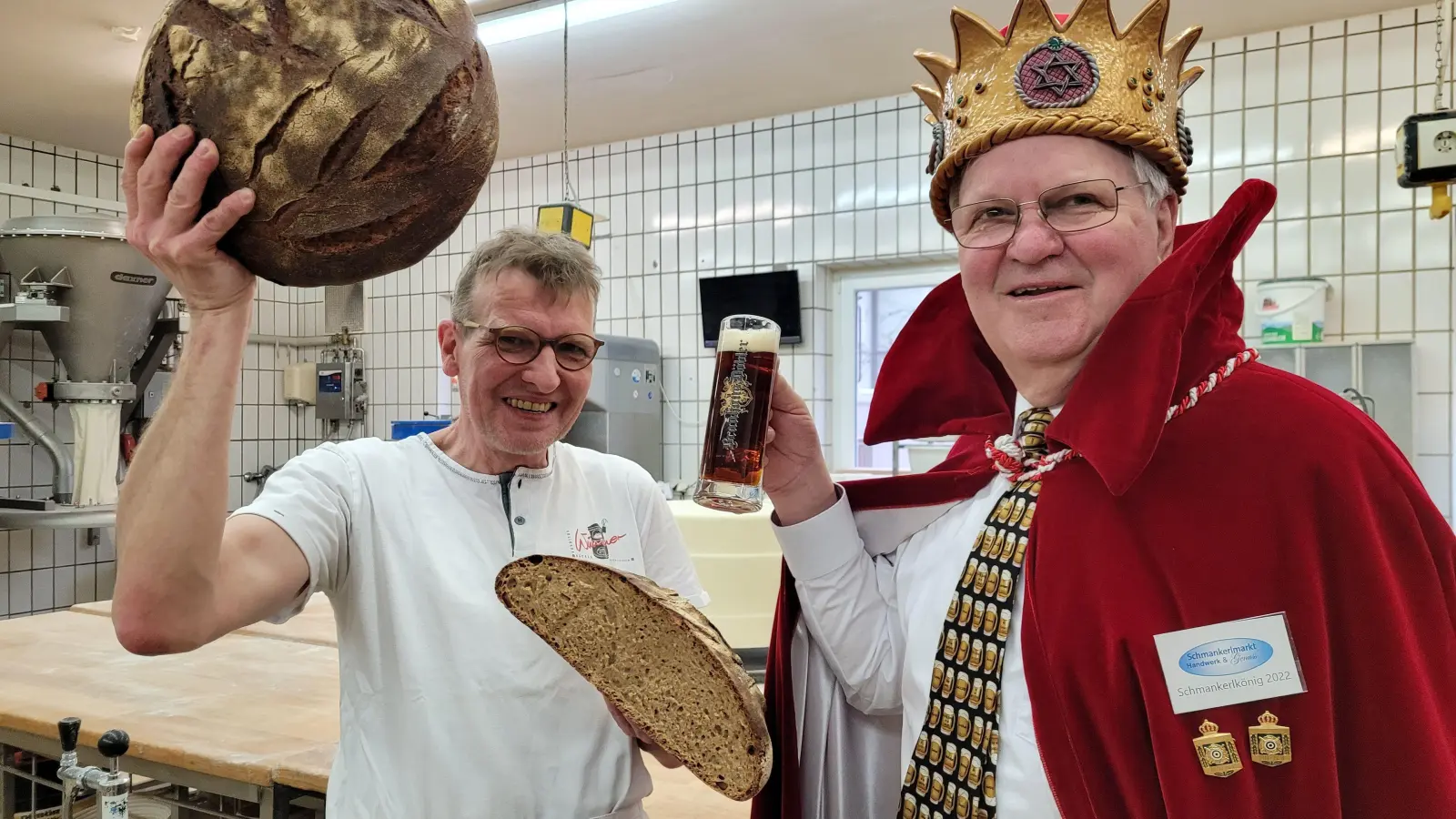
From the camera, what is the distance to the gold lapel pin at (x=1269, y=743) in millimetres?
938

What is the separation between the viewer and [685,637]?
1168mm

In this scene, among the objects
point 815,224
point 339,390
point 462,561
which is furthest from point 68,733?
point 339,390

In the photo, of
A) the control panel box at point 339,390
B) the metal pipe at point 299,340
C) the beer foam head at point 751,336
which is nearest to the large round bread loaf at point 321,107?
the beer foam head at point 751,336

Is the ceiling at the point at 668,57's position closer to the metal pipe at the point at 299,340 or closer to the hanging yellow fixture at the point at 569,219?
the hanging yellow fixture at the point at 569,219

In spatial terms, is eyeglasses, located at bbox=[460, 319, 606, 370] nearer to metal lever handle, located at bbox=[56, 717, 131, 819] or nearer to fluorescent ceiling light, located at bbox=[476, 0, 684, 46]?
metal lever handle, located at bbox=[56, 717, 131, 819]

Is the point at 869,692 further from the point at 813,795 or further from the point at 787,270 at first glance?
the point at 787,270

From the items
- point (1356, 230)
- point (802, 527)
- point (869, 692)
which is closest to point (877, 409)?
point (802, 527)

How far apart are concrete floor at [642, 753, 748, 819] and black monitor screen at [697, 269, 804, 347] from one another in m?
3.02

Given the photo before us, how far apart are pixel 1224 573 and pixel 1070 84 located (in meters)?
0.59

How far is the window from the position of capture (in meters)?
4.70

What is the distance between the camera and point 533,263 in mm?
1467

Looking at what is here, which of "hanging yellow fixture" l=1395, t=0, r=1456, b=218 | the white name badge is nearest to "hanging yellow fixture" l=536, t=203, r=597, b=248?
the white name badge

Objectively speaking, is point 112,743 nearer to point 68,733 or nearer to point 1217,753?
point 68,733

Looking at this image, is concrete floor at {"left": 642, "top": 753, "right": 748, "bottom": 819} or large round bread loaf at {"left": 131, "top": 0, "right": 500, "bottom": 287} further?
concrete floor at {"left": 642, "top": 753, "right": 748, "bottom": 819}
